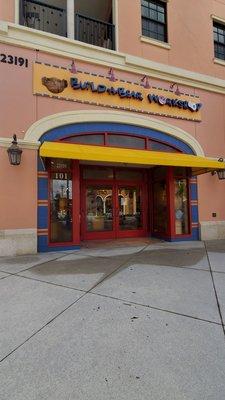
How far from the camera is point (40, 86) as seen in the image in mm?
8734

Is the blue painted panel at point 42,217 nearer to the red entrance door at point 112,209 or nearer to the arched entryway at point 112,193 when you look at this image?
the arched entryway at point 112,193

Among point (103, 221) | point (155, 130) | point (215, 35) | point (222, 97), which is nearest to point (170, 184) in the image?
point (155, 130)

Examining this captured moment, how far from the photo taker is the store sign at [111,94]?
8.88m

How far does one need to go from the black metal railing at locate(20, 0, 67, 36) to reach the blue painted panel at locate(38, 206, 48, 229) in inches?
242

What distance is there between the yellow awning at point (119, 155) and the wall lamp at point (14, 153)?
743 millimetres

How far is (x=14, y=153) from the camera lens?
7.98 m

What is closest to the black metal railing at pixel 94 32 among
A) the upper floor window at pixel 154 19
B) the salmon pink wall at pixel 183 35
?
the salmon pink wall at pixel 183 35

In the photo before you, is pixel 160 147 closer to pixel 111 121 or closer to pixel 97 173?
pixel 111 121

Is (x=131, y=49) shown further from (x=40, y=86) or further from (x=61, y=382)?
(x=61, y=382)

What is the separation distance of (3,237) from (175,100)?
26.5 feet

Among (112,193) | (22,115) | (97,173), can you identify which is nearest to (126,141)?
(97,173)

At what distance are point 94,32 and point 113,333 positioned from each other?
10.9 meters

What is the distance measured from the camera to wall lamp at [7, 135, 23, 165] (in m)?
7.95

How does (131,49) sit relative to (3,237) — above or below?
above
